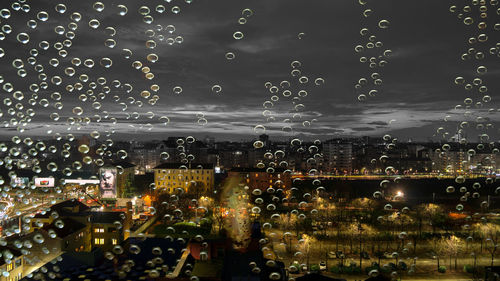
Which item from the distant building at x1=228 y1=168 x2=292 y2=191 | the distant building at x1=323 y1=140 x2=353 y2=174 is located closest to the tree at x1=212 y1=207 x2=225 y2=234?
the distant building at x1=228 y1=168 x2=292 y2=191

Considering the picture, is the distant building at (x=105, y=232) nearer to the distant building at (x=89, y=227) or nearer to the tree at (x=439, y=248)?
the distant building at (x=89, y=227)

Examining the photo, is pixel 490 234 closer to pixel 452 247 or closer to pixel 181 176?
pixel 452 247

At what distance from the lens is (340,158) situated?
2522 inches

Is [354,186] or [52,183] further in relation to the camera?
[354,186]

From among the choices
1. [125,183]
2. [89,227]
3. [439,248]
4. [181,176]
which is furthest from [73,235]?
[125,183]

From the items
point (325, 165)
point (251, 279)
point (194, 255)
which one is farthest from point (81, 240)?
point (325, 165)

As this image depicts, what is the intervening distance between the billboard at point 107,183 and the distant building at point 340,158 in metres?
39.5

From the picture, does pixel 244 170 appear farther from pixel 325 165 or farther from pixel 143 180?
pixel 325 165

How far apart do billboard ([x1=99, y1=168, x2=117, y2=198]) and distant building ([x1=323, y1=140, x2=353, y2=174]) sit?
130ft

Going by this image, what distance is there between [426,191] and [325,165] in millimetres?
25963

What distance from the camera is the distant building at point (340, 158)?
63.1m

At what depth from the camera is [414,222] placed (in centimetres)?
2177

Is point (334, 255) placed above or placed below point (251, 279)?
below

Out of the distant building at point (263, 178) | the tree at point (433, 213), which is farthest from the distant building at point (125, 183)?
the tree at point (433, 213)
